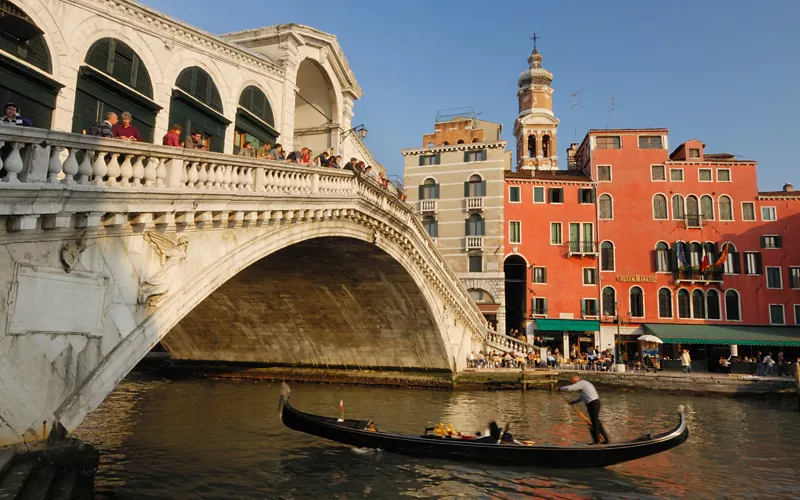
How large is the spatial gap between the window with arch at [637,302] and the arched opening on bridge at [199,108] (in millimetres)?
20497

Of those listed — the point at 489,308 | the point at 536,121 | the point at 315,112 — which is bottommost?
the point at 489,308

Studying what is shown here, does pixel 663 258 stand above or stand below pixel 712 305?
above

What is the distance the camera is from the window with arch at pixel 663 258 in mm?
25453

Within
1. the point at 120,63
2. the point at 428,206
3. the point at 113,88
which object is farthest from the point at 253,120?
the point at 428,206

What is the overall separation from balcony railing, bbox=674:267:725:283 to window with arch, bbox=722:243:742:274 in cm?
37

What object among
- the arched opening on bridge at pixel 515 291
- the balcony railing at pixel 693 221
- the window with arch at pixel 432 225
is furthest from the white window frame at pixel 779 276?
the window with arch at pixel 432 225

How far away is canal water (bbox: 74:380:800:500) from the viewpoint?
736 centimetres

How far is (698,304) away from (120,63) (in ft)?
80.5

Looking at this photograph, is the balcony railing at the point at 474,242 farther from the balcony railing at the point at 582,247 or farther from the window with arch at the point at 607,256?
the window with arch at the point at 607,256

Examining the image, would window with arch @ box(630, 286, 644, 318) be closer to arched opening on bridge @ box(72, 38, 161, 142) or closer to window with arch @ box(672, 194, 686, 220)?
window with arch @ box(672, 194, 686, 220)

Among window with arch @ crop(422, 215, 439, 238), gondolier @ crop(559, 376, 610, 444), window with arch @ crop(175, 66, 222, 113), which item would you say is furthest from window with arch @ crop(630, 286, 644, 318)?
window with arch @ crop(175, 66, 222, 113)

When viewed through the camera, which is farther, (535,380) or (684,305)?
(684,305)

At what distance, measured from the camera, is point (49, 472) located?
17.0 feet

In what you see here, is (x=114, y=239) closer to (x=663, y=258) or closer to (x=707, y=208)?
(x=663, y=258)
